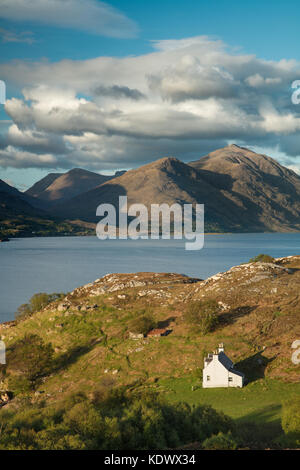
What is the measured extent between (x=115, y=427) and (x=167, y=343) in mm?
28909

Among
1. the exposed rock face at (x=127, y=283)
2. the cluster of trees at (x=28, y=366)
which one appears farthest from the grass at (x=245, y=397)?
the exposed rock face at (x=127, y=283)

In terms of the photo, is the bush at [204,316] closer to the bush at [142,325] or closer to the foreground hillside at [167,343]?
the foreground hillside at [167,343]

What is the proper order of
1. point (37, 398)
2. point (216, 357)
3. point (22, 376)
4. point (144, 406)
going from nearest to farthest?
1. point (144, 406)
2. point (216, 357)
3. point (37, 398)
4. point (22, 376)

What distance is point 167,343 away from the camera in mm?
55969

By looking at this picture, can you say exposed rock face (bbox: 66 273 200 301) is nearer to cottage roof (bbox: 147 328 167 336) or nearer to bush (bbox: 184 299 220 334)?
cottage roof (bbox: 147 328 167 336)

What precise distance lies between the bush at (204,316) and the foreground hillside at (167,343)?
40 centimetres

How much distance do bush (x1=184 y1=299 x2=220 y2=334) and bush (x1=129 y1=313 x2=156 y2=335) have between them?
5.12 metres

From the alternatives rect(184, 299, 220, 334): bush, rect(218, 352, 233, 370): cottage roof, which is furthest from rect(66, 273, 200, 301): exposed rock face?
rect(218, 352, 233, 370): cottage roof

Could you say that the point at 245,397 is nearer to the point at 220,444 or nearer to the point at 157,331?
the point at 220,444

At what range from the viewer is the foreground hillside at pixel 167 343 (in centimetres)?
4394
